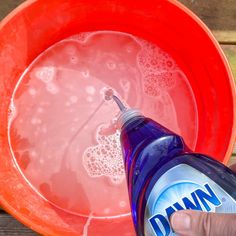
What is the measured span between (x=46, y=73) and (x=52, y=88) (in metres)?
0.04

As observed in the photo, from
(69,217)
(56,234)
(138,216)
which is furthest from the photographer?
(69,217)

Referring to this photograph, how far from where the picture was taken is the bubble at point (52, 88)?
0.88 m

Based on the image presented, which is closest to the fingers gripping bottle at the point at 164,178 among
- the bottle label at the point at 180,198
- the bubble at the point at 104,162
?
the bottle label at the point at 180,198

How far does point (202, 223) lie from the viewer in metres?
0.48

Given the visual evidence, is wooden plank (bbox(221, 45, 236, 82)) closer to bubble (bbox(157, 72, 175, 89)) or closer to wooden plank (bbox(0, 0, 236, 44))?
wooden plank (bbox(0, 0, 236, 44))

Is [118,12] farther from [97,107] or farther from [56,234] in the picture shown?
[56,234]

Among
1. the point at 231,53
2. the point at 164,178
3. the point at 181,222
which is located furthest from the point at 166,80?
the point at 181,222

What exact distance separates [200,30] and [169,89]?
7.2 inches

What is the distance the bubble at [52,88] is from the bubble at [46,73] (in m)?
0.01

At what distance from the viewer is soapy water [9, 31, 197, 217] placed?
0.86m

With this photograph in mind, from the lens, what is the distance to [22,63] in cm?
86

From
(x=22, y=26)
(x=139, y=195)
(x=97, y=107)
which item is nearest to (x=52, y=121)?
(x=97, y=107)

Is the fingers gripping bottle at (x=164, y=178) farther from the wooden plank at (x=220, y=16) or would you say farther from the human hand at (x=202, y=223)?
the wooden plank at (x=220, y=16)

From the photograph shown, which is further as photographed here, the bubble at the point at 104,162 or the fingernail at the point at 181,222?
the bubble at the point at 104,162
